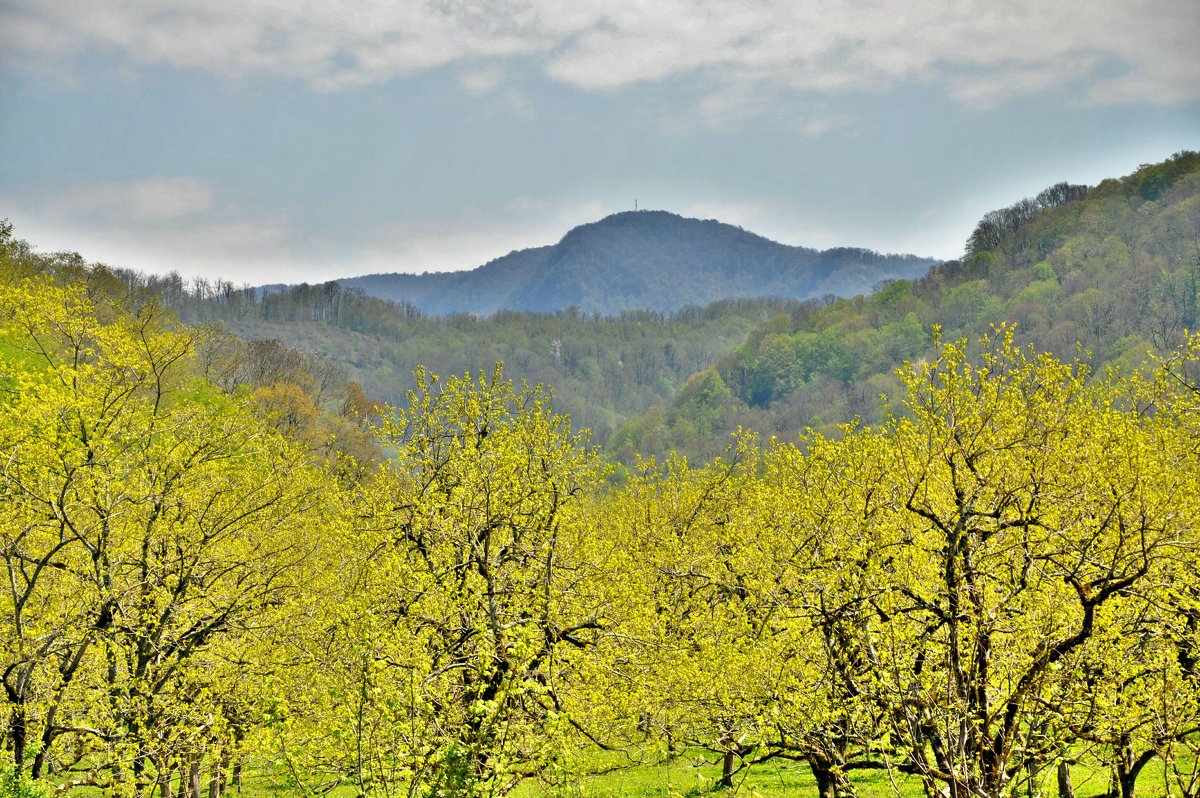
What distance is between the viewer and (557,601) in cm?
1927

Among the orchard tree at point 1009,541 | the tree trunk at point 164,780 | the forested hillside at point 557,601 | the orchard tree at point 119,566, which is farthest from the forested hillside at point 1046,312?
the tree trunk at point 164,780

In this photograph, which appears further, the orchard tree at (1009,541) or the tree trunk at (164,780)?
the tree trunk at (164,780)

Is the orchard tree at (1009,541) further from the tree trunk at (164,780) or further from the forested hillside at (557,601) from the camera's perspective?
the tree trunk at (164,780)

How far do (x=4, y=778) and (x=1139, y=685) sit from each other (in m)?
17.5

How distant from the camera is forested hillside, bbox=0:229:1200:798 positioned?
12172 millimetres

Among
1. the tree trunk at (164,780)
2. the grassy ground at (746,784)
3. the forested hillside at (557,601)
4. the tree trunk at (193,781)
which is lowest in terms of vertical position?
the grassy ground at (746,784)

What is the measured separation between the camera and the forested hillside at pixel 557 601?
1217 centimetres

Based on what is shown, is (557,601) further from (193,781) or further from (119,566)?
(193,781)

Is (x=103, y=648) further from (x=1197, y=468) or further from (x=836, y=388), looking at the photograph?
(x=836, y=388)

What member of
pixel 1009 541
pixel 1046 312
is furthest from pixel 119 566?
pixel 1046 312

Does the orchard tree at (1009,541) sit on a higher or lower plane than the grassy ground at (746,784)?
higher

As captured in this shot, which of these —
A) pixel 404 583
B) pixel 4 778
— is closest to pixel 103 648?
pixel 4 778

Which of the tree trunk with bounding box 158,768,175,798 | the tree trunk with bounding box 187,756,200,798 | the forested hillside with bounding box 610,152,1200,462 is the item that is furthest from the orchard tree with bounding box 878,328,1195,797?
the forested hillside with bounding box 610,152,1200,462

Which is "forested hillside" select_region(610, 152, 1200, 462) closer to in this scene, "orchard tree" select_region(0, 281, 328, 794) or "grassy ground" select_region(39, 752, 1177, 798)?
"grassy ground" select_region(39, 752, 1177, 798)
